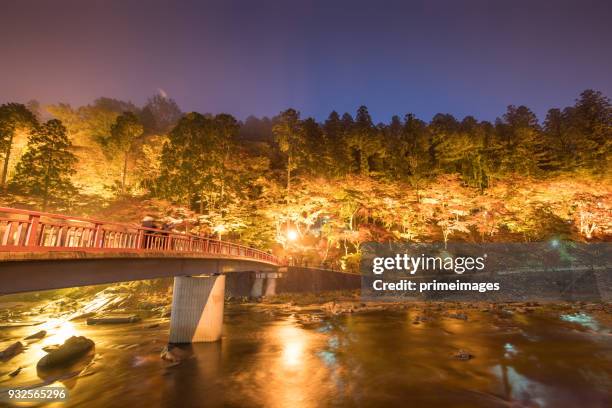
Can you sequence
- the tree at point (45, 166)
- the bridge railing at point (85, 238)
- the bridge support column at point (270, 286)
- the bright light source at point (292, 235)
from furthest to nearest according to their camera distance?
the bright light source at point (292, 235) < the bridge support column at point (270, 286) < the tree at point (45, 166) < the bridge railing at point (85, 238)

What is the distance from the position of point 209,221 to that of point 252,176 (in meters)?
7.83

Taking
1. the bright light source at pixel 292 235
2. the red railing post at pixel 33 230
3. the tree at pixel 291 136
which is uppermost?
the tree at pixel 291 136

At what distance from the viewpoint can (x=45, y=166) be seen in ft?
90.4

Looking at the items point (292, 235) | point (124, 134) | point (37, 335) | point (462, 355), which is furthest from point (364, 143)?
point (37, 335)

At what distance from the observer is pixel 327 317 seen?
2183cm

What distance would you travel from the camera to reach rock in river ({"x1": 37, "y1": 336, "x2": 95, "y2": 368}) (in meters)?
12.4

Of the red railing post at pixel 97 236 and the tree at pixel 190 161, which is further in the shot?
the tree at pixel 190 161

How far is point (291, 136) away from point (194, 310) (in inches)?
962

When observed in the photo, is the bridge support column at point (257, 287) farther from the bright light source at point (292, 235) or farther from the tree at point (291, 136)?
the tree at point (291, 136)

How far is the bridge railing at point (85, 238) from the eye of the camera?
21.2ft

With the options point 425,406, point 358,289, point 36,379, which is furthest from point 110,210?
point 425,406

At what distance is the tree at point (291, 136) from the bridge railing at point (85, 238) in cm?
2018

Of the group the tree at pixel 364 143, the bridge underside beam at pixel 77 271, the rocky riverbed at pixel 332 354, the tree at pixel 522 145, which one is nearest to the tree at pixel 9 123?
the rocky riverbed at pixel 332 354

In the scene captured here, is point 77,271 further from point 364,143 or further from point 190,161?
point 364,143
